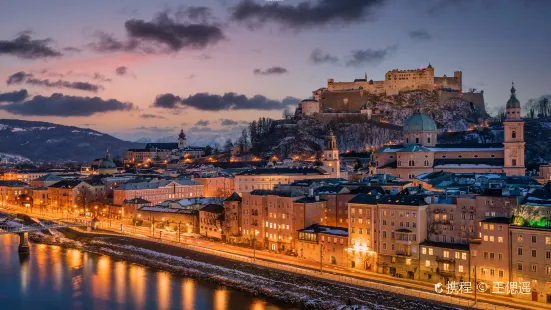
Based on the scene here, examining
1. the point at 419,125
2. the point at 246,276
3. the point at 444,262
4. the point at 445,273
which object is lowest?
the point at 246,276

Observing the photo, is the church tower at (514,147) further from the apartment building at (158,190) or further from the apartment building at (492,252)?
the apartment building at (158,190)

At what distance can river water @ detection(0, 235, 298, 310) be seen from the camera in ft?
90.3

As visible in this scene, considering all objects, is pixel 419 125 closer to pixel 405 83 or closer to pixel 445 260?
pixel 445 260

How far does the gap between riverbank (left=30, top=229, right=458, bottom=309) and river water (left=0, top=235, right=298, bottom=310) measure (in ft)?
2.00

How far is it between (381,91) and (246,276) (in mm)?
80791

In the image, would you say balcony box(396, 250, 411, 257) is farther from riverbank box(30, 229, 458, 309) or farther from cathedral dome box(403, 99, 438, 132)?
cathedral dome box(403, 99, 438, 132)

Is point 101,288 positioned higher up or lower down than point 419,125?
lower down

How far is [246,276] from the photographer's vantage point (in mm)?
30656

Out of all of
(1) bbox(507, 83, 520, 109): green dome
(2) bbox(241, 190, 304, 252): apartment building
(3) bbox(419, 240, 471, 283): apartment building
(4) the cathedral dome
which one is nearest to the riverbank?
(3) bbox(419, 240, 471, 283): apartment building

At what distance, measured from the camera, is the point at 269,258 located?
3372cm

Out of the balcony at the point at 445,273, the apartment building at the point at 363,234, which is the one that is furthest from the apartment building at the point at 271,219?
the balcony at the point at 445,273

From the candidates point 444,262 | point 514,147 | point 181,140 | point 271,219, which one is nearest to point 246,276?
point 271,219

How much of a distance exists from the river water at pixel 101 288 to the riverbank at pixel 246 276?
0.61 meters

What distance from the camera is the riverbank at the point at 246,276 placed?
2525 cm
